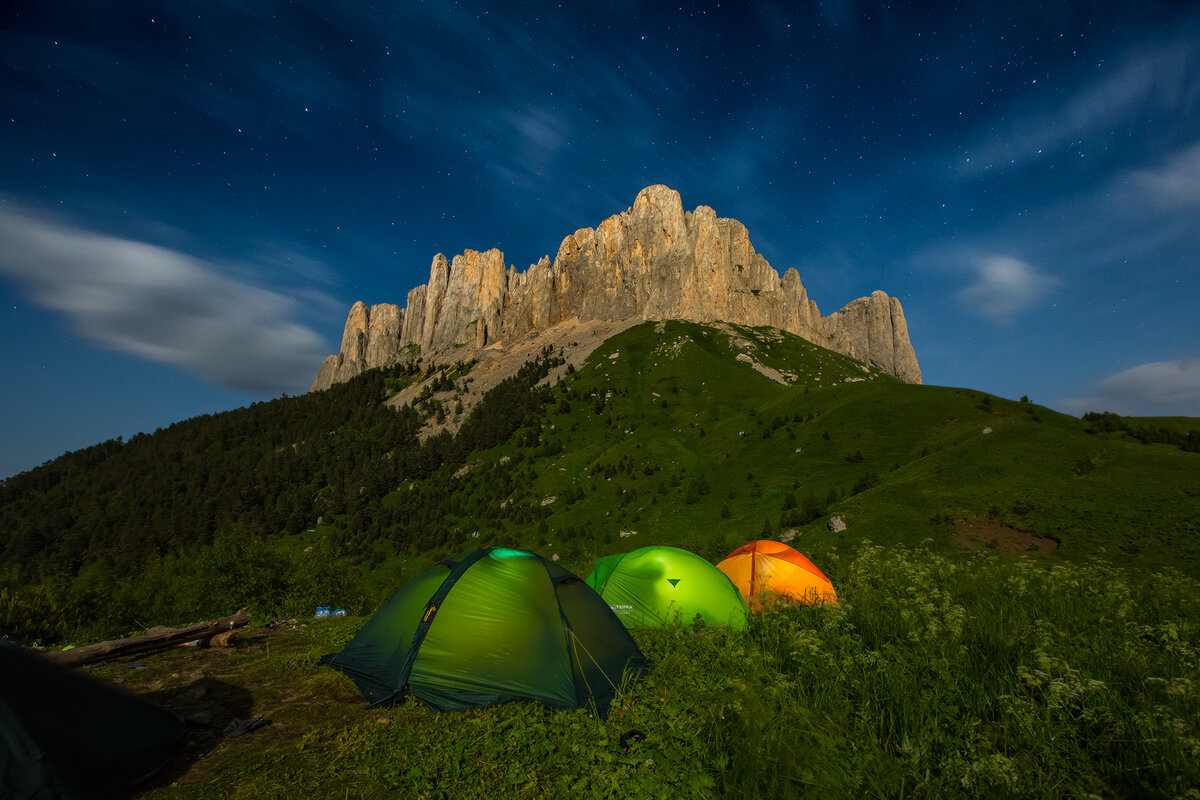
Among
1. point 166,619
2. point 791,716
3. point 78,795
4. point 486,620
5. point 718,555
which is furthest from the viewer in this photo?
point 718,555

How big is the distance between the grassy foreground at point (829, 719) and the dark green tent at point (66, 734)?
0.55m

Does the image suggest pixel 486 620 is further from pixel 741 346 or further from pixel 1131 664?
pixel 741 346

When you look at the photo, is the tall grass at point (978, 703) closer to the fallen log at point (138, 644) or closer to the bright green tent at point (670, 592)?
the bright green tent at point (670, 592)

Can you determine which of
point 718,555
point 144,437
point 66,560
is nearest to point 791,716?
point 718,555

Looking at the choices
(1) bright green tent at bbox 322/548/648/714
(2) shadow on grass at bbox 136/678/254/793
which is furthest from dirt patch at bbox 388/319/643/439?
(1) bright green tent at bbox 322/548/648/714

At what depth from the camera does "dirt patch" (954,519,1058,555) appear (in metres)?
24.6

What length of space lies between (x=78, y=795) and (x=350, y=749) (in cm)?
271

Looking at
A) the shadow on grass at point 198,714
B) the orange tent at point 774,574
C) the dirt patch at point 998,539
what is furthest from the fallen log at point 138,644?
the dirt patch at point 998,539

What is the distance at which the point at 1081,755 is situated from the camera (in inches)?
161

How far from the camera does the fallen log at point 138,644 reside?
950cm

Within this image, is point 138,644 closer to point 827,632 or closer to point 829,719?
point 829,719

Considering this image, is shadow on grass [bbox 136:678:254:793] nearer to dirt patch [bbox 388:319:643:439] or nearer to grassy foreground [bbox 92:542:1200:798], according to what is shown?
grassy foreground [bbox 92:542:1200:798]

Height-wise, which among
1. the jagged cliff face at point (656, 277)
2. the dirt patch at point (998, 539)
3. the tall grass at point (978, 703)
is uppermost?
the jagged cliff face at point (656, 277)

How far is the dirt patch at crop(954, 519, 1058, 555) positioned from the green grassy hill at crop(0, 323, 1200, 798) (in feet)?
0.47
